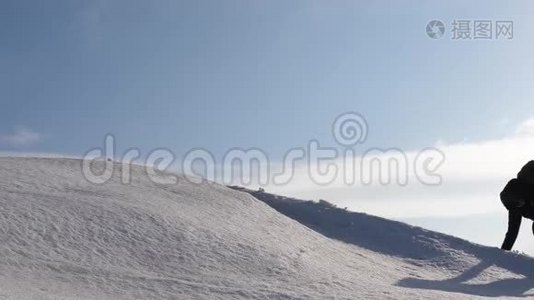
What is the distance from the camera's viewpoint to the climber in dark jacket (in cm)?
1499

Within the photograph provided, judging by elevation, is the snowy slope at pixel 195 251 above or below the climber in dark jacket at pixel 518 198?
below

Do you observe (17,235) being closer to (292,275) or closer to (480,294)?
(292,275)

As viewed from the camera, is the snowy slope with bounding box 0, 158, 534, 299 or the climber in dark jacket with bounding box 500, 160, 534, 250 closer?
the snowy slope with bounding box 0, 158, 534, 299

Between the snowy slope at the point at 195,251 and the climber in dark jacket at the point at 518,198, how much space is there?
76 cm

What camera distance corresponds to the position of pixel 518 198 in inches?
592

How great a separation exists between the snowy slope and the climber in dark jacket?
755 millimetres

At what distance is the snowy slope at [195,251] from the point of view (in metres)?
8.59

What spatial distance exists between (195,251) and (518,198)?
8.24m

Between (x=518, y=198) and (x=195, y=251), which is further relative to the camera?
(x=518, y=198)

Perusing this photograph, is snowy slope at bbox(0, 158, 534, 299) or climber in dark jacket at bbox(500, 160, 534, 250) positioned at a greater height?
climber in dark jacket at bbox(500, 160, 534, 250)

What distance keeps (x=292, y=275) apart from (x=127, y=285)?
2592 mm

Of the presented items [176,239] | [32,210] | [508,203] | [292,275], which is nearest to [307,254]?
[292,275]

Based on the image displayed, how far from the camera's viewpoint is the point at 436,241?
15.2 metres

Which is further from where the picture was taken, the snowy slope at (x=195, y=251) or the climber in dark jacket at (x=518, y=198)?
the climber in dark jacket at (x=518, y=198)
